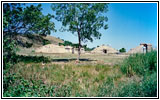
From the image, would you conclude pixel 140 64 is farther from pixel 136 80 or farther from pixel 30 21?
pixel 30 21

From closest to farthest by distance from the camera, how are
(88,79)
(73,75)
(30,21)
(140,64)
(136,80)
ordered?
(136,80) < (88,79) < (140,64) < (73,75) < (30,21)

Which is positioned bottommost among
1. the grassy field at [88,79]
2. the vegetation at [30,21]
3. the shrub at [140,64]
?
the grassy field at [88,79]

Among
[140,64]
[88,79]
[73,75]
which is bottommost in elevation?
[88,79]

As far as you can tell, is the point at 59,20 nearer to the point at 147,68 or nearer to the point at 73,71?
the point at 73,71

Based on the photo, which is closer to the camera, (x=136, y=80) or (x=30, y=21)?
(x=136, y=80)

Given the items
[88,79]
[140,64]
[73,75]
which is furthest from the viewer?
[73,75]

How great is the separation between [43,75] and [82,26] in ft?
21.4

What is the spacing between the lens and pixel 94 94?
5.52m

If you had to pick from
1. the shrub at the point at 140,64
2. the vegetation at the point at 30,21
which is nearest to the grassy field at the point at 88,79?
the shrub at the point at 140,64

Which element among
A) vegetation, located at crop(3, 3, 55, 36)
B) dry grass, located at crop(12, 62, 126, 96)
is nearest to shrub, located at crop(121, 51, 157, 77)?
dry grass, located at crop(12, 62, 126, 96)

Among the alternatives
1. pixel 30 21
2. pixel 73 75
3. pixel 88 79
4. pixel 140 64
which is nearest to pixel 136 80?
pixel 140 64

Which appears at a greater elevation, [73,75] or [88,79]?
[73,75]

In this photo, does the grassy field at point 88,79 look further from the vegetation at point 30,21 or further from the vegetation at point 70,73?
the vegetation at point 30,21

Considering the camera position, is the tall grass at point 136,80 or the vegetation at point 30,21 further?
the vegetation at point 30,21
